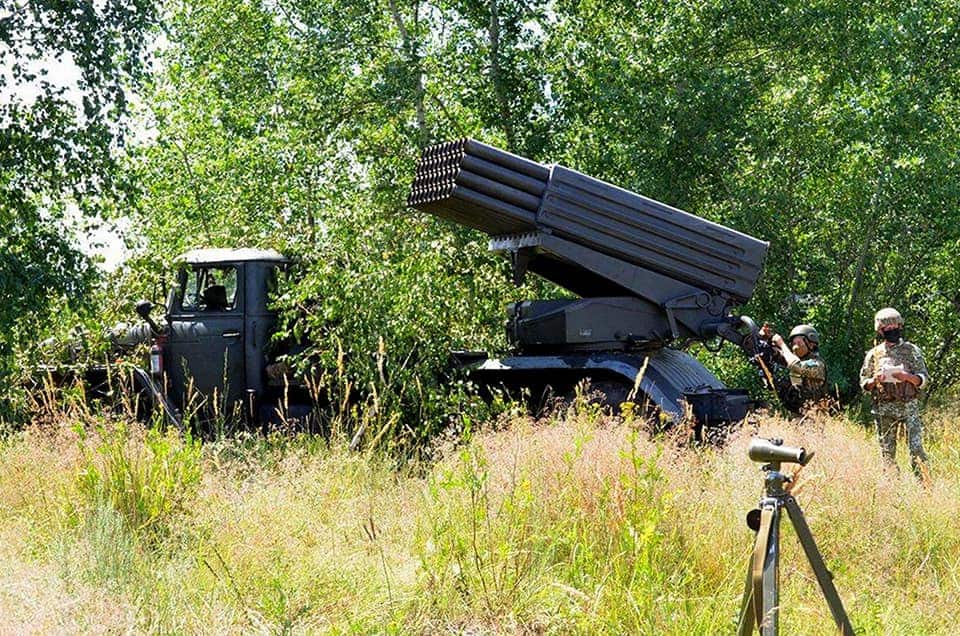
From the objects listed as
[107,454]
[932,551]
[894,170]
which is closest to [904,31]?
[894,170]

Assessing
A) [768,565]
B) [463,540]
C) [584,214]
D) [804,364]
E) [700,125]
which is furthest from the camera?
[700,125]

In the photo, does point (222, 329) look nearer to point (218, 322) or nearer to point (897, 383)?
point (218, 322)

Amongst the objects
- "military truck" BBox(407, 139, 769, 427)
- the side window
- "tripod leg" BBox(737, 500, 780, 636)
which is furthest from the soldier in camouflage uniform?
the side window

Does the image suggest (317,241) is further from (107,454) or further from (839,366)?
(839,366)

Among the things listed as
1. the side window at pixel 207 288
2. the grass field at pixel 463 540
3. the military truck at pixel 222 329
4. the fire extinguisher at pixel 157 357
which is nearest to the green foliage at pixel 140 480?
the grass field at pixel 463 540

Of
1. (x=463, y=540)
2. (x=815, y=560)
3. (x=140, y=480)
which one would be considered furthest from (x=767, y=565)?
(x=140, y=480)

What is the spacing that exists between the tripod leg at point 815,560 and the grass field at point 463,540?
0.96 meters

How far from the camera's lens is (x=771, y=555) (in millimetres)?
4621

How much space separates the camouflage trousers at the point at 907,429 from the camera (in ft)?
30.6

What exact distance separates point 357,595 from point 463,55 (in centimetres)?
1104

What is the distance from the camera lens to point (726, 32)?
640 inches

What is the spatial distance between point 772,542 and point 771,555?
47 mm

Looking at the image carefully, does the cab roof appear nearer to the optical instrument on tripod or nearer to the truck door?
the truck door

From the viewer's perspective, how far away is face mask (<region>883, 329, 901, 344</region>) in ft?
30.7
